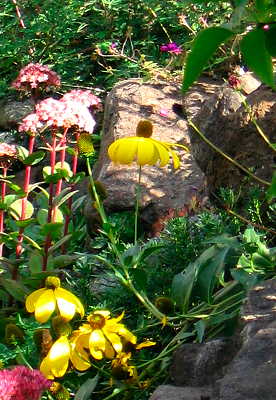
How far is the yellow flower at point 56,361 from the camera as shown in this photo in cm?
248

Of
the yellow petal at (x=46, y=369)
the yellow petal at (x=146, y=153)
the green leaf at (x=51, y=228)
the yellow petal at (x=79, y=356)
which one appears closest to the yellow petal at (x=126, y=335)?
the yellow petal at (x=79, y=356)

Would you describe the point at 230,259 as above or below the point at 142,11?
below

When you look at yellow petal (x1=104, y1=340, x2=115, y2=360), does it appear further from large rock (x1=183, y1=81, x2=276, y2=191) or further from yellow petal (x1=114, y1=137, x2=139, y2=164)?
large rock (x1=183, y1=81, x2=276, y2=191)

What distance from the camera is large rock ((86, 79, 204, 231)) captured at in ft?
15.3

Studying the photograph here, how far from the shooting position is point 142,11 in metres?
7.27

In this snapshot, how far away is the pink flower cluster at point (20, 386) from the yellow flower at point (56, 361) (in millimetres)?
542

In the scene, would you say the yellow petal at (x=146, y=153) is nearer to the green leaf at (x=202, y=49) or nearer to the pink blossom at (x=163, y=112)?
the green leaf at (x=202, y=49)

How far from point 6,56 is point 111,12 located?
39.5 inches

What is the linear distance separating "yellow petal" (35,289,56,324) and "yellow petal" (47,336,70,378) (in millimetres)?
112

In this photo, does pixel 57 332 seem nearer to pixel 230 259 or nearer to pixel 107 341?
pixel 107 341

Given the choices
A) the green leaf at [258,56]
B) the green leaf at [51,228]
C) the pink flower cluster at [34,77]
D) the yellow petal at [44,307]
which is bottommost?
the yellow petal at [44,307]

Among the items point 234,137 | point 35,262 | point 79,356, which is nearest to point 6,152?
point 35,262

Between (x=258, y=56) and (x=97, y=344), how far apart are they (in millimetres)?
1743

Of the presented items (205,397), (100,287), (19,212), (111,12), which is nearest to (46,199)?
(19,212)
